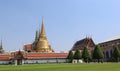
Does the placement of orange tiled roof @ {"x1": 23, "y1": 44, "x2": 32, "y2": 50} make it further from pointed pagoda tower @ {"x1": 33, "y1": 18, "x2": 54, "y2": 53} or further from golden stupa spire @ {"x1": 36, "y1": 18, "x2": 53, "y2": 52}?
golden stupa spire @ {"x1": 36, "y1": 18, "x2": 53, "y2": 52}

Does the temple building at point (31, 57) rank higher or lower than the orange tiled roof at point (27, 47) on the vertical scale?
lower

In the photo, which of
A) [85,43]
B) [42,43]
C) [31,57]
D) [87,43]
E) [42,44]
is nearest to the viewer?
[31,57]

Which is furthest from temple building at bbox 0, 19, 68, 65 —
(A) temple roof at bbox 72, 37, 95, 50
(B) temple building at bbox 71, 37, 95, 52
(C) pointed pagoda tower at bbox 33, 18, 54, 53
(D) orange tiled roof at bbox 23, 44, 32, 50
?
(D) orange tiled roof at bbox 23, 44, 32, 50

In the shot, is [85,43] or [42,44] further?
[85,43]

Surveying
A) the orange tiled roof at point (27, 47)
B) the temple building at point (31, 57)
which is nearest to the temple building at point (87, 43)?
the temple building at point (31, 57)

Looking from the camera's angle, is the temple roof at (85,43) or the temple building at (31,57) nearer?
the temple building at (31,57)

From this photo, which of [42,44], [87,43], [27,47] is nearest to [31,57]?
[42,44]

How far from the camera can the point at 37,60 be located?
4656 inches

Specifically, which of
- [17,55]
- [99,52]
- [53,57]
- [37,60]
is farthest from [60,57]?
[99,52]

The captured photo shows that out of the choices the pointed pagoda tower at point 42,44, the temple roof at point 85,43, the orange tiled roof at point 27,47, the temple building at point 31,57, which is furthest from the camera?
the orange tiled roof at point 27,47

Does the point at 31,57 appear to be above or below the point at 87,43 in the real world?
below

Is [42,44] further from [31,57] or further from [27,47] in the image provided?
[31,57]

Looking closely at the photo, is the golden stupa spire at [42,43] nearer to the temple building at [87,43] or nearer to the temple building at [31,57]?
the temple building at [31,57]

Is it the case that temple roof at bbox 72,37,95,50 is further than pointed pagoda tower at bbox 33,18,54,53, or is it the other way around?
temple roof at bbox 72,37,95,50
